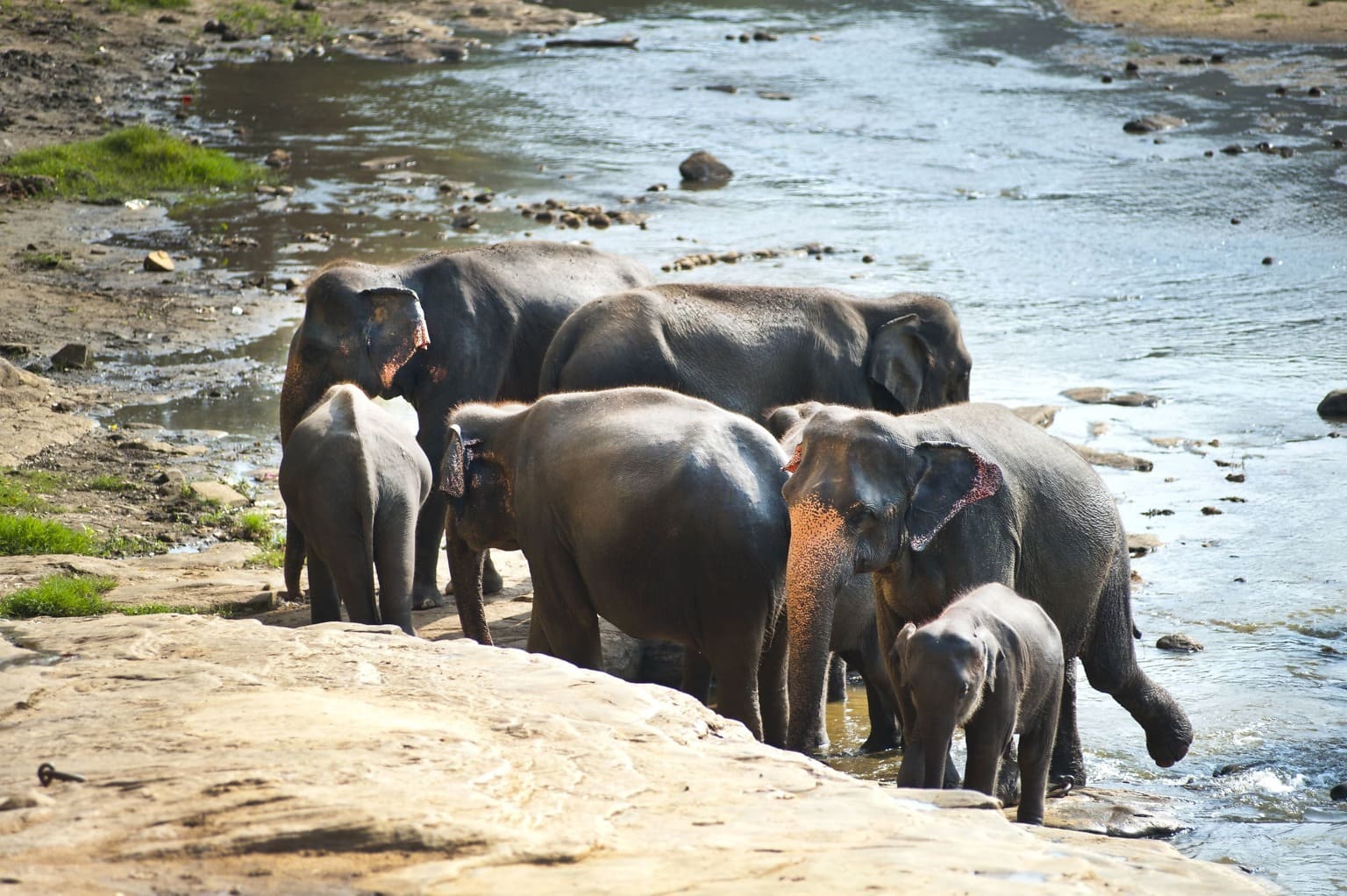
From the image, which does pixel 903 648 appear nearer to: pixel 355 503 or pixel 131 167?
pixel 355 503

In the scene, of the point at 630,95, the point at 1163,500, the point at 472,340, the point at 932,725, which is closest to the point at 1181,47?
the point at 630,95

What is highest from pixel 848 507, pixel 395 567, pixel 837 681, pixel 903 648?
pixel 848 507

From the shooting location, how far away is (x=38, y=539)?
28.0ft

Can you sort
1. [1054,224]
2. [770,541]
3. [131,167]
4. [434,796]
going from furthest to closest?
1. [131,167]
2. [1054,224]
3. [770,541]
4. [434,796]

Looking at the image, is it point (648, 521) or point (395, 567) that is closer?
point (648, 521)

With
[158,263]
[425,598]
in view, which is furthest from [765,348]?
[158,263]

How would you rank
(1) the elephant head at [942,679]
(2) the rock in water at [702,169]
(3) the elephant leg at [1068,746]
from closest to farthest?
(1) the elephant head at [942,679]
(3) the elephant leg at [1068,746]
(2) the rock in water at [702,169]

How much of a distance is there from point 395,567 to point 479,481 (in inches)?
23.7

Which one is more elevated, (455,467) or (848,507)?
(848,507)

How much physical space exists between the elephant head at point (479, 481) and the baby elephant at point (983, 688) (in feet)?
6.42

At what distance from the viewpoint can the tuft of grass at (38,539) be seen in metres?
8.50

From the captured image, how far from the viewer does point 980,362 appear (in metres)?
13.0

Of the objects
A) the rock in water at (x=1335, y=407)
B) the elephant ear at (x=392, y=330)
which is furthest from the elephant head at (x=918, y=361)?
the rock in water at (x=1335, y=407)

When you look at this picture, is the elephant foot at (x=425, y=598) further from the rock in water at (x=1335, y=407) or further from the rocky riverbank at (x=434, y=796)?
the rock in water at (x=1335, y=407)
